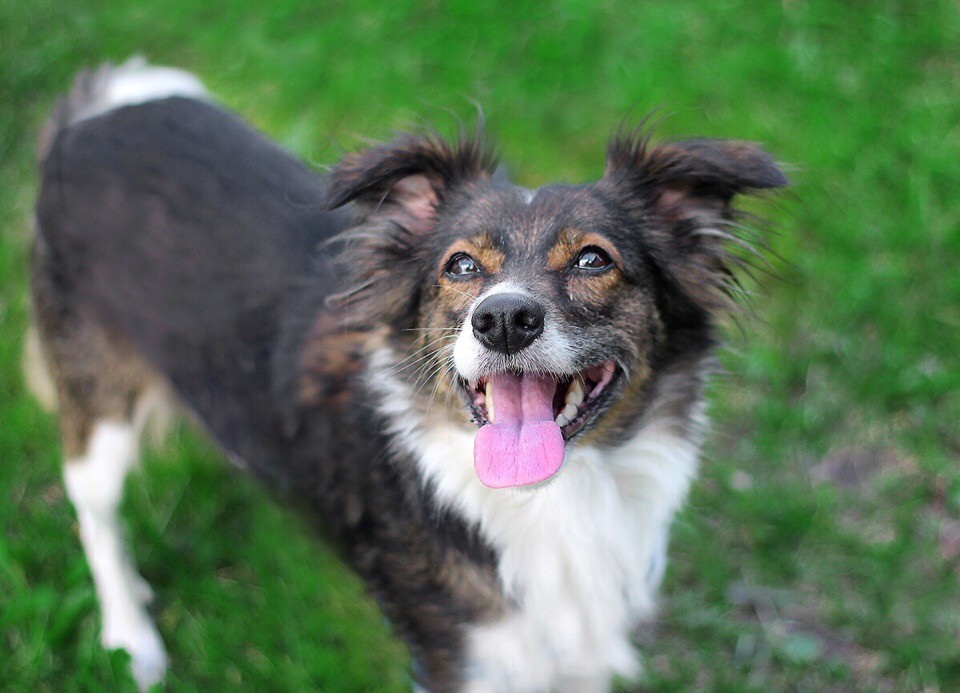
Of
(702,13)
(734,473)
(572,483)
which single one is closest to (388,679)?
(572,483)

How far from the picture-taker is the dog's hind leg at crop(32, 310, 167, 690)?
120 inches

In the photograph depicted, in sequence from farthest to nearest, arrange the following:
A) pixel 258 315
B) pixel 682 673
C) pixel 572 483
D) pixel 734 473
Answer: pixel 734 473 < pixel 682 673 < pixel 258 315 < pixel 572 483

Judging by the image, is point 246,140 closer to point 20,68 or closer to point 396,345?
point 396,345

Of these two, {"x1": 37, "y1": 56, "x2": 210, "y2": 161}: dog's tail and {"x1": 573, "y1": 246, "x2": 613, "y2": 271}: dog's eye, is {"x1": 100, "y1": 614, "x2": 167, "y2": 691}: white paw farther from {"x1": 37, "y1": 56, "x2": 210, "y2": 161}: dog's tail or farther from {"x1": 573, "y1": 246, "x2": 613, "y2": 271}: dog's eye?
{"x1": 573, "y1": 246, "x2": 613, "y2": 271}: dog's eye

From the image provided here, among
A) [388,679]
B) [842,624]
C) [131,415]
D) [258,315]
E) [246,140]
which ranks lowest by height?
[388,679]

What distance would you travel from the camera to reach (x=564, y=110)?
200 inches

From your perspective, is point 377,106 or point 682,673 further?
point 377,106

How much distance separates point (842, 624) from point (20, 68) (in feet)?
17.1

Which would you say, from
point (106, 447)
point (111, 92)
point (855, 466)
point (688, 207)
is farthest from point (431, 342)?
point (855, 466)

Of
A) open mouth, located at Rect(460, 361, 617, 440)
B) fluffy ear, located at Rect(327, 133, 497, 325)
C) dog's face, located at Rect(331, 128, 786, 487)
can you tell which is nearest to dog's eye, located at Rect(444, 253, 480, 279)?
dog's face, located at Rect(331, 128, 786, 487)

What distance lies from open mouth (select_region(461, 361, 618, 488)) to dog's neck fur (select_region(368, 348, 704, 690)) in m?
0.14

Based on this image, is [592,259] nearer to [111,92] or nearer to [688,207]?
[688,207]

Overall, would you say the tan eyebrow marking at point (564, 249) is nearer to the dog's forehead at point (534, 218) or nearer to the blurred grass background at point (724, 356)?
the dog's forehead at point (534, 218)

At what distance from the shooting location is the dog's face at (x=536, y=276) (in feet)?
7.16
